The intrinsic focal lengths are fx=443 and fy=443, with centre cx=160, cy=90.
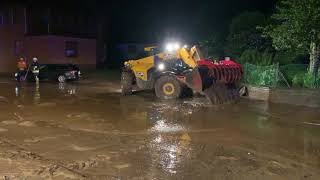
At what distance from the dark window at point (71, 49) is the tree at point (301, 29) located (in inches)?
1018

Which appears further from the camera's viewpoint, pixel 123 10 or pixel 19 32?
pixel 123 10

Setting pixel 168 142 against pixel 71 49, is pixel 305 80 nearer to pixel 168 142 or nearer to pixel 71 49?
pixel 168 142

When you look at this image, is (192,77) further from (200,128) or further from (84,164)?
(84,164)

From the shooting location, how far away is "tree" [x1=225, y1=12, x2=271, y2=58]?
26.3 metres

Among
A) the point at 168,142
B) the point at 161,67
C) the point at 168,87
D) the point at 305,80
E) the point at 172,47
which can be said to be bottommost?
the point at 168,142

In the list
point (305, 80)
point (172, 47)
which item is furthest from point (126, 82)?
point (305, 80)

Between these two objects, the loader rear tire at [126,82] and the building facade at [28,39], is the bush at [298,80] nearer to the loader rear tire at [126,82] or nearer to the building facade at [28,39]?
the loader rear tire at [126,82]

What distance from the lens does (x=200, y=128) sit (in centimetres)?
1228

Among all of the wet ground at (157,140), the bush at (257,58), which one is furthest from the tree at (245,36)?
the wet ground at (157,140)

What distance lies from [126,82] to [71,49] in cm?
2212

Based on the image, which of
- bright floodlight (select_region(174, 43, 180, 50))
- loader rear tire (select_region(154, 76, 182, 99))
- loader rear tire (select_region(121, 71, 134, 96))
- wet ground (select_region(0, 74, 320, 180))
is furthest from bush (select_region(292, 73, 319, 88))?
loader rear tire (select_region(121, 71, 134, 96))

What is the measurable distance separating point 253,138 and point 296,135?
1.31m

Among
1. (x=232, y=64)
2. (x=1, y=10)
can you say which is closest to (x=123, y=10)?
(x=1, y=10)

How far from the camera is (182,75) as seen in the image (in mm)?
18875
